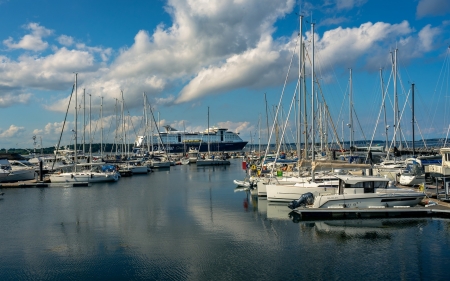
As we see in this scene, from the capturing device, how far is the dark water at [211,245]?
51.2 ft

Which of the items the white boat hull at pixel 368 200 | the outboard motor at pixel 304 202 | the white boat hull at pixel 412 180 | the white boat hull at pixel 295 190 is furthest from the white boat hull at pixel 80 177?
the white boat hull at pixel 412 180

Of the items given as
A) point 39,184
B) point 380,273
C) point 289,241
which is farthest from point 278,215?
point 39,184

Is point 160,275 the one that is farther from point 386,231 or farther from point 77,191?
point 77,191

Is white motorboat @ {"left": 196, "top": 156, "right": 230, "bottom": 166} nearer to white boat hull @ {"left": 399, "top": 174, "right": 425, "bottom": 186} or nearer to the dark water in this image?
white boat hull @ {"left": 399, "top": 174, "right": 425, "bottom": 186}

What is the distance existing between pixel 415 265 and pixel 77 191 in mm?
35492

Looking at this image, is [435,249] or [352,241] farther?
[352,241]

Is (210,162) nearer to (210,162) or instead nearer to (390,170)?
(210,162)

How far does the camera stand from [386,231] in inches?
836

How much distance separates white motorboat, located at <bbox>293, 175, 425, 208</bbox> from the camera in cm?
2431

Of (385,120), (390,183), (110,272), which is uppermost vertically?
(385,120)

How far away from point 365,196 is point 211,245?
10423 millimetres

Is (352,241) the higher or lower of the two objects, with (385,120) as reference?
lower

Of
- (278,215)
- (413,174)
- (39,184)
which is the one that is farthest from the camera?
(39,184)

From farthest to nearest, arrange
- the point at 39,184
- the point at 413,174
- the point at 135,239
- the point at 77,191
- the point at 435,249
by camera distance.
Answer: the point at 39,184
the point at 77,191
the point at 413,174
the point at 135,239
the point at 435,249
